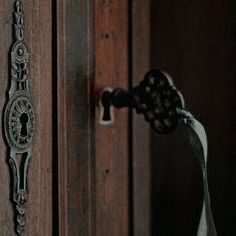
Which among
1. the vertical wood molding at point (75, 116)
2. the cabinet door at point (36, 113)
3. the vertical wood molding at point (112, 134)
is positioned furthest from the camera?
the vertical wood molding at point (112, 134)

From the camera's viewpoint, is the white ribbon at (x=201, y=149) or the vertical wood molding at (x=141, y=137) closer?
the white ribbon at (x=201, y=149)

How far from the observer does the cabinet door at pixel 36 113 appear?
0.79 meters

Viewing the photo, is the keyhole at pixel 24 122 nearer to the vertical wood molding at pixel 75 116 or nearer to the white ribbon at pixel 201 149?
the vertical wood molding at pixel 75 116

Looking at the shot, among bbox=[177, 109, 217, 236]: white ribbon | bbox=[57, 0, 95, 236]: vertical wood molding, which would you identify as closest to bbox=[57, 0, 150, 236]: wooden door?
bbox=[57, 0, 95, 236]: vertical wood molding

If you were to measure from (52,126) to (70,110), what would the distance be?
58mm

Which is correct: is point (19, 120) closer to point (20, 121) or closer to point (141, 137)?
point (20, 121)

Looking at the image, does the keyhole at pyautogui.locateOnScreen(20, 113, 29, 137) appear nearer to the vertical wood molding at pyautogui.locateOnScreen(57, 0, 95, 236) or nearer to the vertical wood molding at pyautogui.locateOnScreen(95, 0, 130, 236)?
the vertical wood molding at pyautogui.locateOnScreen(57, 0, 95, 236)

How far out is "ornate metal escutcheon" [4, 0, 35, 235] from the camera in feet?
2.63

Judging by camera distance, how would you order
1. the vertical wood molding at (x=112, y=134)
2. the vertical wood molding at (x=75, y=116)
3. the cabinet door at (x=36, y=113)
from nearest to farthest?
1. the cabinet door at (x=36, y=113)
2. the vertical wood molding at (x=75, y=116)
3. the vertical wood molding at (x=112, y=134)

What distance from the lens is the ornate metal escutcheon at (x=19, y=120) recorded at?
0.80 metres

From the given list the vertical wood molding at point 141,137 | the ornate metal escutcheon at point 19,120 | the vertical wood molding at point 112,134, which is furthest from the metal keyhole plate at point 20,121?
the vertical wood molding at point 141,137

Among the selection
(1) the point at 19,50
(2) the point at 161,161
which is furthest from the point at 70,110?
(2) the point at 161,161

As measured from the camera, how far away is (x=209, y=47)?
1.17m

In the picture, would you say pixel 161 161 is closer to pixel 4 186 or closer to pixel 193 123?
pixel 193 123
